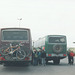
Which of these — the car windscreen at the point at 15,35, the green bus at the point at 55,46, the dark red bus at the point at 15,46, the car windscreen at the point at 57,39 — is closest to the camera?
the dark red bus at the point at 15,46

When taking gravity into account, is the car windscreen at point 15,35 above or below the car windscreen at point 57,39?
above

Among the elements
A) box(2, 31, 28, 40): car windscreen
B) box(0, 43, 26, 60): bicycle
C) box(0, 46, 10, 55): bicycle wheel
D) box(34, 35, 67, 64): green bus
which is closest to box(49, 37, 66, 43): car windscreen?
box(34, 35, 67, 64): green bus

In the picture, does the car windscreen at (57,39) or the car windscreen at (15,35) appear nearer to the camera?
the car windscreen at (15,35)

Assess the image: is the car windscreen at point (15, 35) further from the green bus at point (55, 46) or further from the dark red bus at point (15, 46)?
the green bus at point (55, 46)

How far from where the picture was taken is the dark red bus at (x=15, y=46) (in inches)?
691

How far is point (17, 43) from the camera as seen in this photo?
18.1 m

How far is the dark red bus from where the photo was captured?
17.5m

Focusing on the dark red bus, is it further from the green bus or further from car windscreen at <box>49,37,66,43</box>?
car windscreen at <box>49,37,66,43</box>

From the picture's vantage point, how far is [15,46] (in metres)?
18.0

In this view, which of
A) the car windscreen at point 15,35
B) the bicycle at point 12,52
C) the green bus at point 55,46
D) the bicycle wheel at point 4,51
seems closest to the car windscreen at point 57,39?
the green bus at point 55,46

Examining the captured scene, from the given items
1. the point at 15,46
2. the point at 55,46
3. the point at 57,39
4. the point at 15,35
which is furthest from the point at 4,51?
the point at 57,39

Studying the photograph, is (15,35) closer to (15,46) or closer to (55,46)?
(15,46)

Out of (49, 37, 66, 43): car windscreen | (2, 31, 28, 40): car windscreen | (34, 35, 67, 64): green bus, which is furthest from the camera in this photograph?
(49, 37, 66, 43): car windscreen

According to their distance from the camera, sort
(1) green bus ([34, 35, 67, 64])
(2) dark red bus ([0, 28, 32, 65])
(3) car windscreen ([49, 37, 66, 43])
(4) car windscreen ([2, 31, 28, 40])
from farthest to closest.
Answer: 1. (3) car windscreen ([49, 37, 66, 43])
2. (1) green bus ([34, 35, 67, 64])
3. (4) car windscreen ([2, 31, 28, 40])
4. (2) dark red bus ([0, 28, 32, 65])
